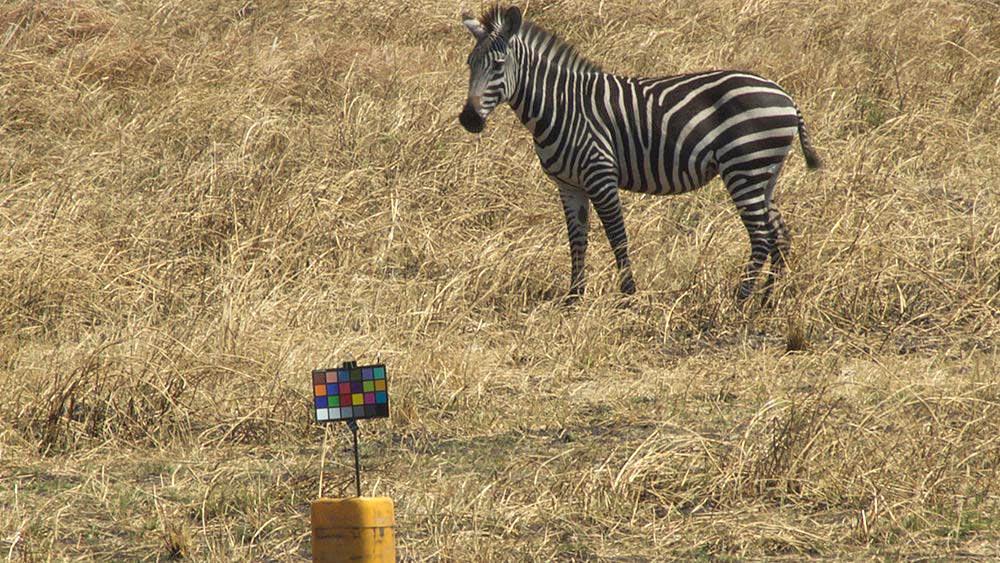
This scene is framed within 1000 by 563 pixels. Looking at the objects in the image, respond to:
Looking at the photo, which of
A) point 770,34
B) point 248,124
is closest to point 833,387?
point 248,124

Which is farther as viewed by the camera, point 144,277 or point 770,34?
point 770,34

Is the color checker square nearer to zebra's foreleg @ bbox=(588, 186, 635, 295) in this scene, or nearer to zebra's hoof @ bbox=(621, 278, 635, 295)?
zebra's hoof @ bbox=(621, 278, 635, 295)

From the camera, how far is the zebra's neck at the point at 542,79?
912 centimetres

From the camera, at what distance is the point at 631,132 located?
916 cm

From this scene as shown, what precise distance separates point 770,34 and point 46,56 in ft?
22.8

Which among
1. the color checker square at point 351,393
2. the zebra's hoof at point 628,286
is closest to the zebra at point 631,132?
the zebra's hoof at point 628,286

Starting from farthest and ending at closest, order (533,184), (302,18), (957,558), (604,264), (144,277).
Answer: (302,18), (533,184), (604,264), (144,277), (957,558)

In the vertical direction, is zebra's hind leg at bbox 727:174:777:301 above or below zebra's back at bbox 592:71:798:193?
below

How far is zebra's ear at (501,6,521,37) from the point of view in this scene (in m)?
9.08

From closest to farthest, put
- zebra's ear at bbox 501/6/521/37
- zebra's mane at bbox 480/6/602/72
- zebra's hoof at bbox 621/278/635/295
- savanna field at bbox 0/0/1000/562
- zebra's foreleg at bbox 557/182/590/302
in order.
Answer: savanna field at bbox 0/0/1000/562 < zebra's hoof at bbox 621/278/635/295 < zebra's foreleg at bbox 557/182/590/302 < zebra's ear at bbox 501/6/521/37 < zebra's mane at bbox 480/6/602/72

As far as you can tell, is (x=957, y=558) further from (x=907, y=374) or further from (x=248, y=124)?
(x=248, y=124)

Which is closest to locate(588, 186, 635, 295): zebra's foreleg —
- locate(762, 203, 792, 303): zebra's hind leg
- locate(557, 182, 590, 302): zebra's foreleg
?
locate(557, 182, 590, 302): zebra's foreleg

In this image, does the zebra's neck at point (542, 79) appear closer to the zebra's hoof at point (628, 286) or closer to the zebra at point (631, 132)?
the zebra at point (631, 132)

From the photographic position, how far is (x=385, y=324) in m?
7.79
